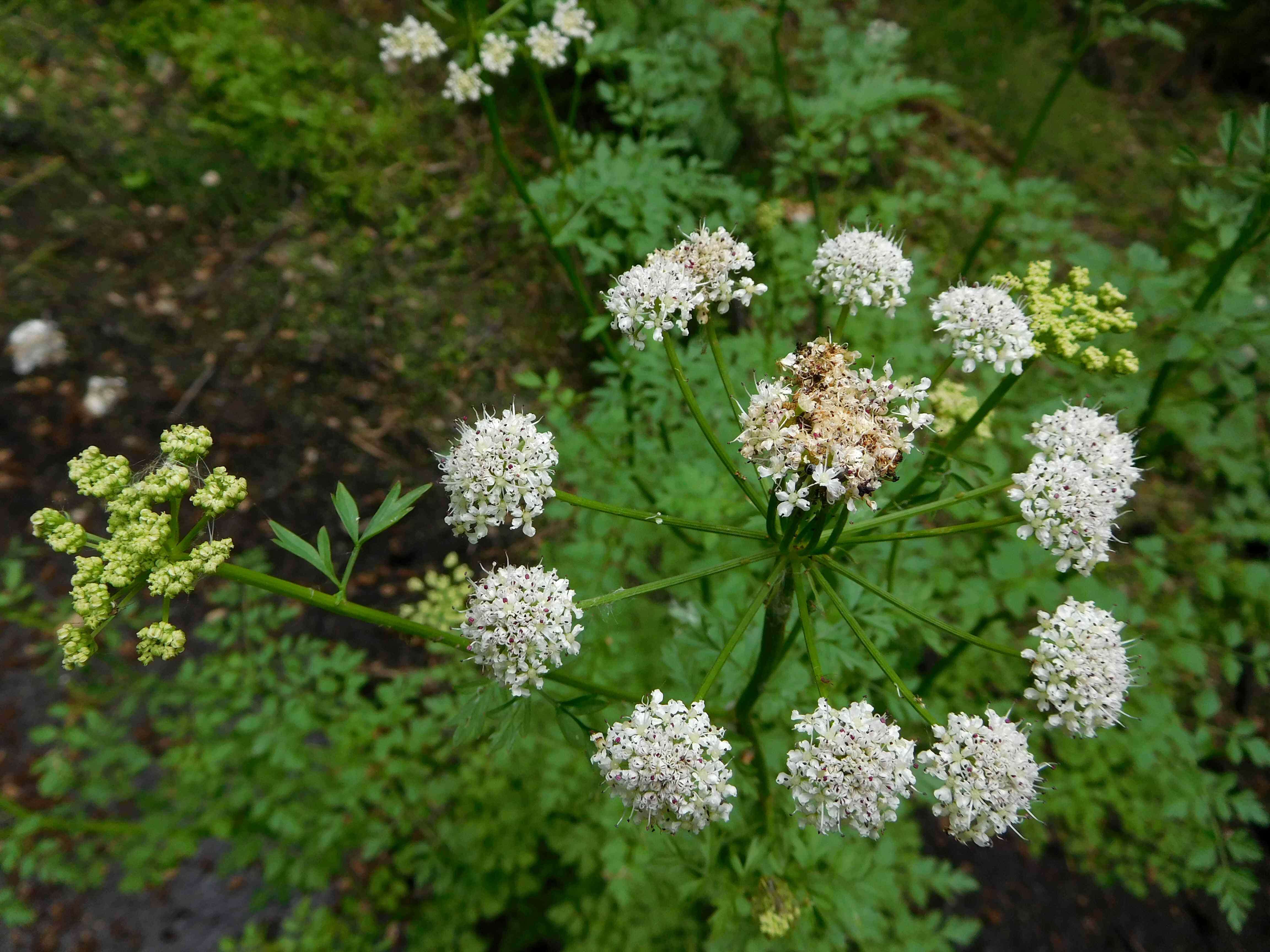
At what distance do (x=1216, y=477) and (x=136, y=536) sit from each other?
257 inches

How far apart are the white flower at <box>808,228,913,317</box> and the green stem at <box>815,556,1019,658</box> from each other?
0.77 m

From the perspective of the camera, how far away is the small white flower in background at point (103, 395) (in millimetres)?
4867

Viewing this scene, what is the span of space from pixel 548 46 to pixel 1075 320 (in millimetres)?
2405

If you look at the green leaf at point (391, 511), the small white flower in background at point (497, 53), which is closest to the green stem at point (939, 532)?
the green leaf at point (391, 511)

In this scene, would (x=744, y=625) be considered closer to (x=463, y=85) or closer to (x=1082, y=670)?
(x=1082, y=670)

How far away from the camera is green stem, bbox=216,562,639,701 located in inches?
68.3

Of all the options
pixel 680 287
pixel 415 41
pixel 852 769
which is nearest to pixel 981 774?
pixel 852 769

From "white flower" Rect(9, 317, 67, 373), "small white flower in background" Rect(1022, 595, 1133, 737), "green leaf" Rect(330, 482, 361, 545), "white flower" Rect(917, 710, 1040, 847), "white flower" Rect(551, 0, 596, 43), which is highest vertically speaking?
"white flower" Rect(551, 0, 596, 43)

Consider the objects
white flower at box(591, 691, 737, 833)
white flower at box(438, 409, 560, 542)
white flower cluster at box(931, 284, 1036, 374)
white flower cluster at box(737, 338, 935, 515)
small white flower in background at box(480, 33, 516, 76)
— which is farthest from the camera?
small white flower in background at box(480, 33, 516, 76)

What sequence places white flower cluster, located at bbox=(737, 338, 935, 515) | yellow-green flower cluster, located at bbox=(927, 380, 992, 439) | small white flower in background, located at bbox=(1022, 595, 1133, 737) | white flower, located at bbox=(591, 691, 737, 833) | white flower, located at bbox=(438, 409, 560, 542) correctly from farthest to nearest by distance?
yellow-green flower cluster, located at bbox=(927, 380, 992, 439)
white flower, located at bbox=(438, 409, 560, 542)
small white flower in background, located at bbox=(1022, 595, 1133, 737)
white flower, located at bbox=(591, 691, 737, 833)
white flower cluster, located at bbox=(737, 338, 935, 515)

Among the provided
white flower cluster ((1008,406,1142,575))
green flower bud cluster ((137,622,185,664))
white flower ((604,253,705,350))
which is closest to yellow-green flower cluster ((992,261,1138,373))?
white flower cluster ((1008,406,1142,575))

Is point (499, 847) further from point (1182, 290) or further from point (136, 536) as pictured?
point (1182, 290)

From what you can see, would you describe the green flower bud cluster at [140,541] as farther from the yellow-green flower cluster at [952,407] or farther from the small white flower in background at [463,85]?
the yellow-green flower cluster at [952,407]

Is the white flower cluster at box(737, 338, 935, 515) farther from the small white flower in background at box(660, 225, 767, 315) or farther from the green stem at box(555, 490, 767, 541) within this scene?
the small white flower in background at box(660, 225, 767, 315)
